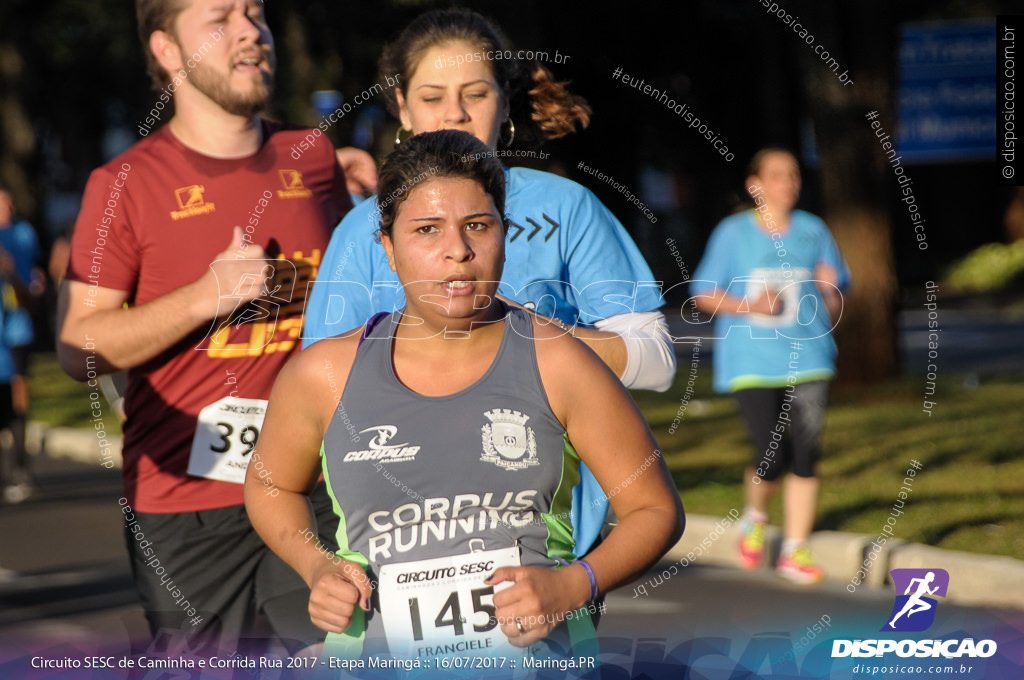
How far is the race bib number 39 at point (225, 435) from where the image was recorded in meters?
3.42

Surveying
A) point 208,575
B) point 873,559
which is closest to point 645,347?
point 208,575

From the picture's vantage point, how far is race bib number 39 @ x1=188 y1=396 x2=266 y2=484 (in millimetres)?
3418

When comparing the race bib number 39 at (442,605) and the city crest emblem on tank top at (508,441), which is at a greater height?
the city crest emblem on tank top at (508,441)

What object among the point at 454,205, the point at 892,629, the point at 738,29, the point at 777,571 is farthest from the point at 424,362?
the point at 738,29

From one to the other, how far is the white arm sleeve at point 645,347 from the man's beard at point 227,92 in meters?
1.19

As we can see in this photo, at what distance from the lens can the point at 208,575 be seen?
3.42 metres

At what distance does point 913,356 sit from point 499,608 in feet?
52.2

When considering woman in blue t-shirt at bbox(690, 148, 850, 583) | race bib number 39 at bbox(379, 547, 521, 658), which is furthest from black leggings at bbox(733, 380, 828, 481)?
race bib number 39 at bbox(379, 547, 521, 658)

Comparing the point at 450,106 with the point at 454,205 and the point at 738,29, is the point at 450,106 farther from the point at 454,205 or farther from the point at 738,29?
the point at 738,29

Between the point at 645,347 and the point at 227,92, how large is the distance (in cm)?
140

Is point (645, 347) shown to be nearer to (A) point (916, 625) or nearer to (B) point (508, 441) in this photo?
(B) point (508, 441)

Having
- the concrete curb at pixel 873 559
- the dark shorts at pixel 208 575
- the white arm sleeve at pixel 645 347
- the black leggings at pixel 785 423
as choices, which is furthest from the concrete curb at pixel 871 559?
the white arm sleeve at pixel 645 347

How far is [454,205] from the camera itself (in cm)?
245

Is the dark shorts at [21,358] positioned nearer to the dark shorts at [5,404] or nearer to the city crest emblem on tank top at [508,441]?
the dark shorts at [5,404]
